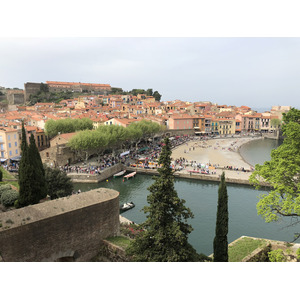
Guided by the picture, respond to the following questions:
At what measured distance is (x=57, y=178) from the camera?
18.2m

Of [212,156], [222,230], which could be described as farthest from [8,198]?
[212,156]

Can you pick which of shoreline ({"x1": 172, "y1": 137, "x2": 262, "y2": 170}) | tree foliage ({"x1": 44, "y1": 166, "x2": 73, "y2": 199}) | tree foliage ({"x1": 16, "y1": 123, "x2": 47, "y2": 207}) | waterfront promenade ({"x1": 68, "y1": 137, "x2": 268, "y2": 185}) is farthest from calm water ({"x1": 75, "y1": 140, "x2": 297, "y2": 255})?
tree foliage ({"x1": 16, "y1": 123, "x2": 47, "y2": 207})

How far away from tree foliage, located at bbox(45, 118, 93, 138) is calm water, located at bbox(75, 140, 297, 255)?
15.4 metres

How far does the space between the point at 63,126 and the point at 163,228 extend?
35500mm

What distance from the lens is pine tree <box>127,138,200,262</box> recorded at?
25.1 ft

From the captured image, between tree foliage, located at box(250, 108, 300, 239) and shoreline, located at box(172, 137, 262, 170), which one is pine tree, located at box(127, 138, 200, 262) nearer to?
tree foliage, located at box(250, 108, 300, 239)

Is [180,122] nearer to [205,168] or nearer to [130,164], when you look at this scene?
[130,164]

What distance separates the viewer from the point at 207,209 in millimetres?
21000

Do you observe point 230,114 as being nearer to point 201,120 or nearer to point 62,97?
point 201,120

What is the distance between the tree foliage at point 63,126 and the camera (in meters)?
39.2

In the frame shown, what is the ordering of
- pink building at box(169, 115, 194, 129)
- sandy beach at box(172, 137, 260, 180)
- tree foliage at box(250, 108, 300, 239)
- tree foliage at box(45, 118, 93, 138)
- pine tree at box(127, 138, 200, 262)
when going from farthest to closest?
pink building at box(169, 115, 194, 129), tree foliage at box(45, 118, 93, 138), sandy beach at box(172, 137, 260, 180), tree foliage at box(250, 108, 300, 239), pine tree at box(127, 138, 200, 262)

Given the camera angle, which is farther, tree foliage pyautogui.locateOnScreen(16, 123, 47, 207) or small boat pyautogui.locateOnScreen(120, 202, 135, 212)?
small boat pyautogui.locateOnScreen(120, 202, 135, 212)

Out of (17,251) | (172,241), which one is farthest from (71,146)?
(172,241)

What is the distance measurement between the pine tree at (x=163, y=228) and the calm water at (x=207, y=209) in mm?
6179
